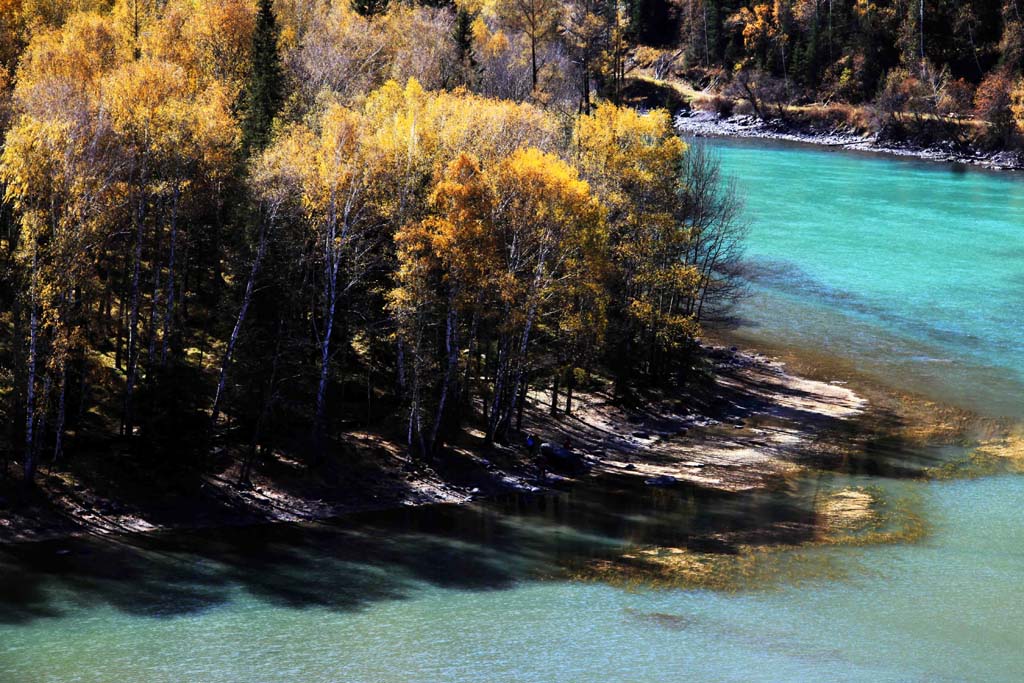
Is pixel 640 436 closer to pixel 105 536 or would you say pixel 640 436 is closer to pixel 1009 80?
pixel 105 536

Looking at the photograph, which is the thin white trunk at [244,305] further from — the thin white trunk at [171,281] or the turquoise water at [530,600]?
the turquoise water at [530,600]

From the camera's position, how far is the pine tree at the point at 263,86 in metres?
48.6

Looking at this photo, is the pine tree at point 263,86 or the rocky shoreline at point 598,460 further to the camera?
the pine tree at point 263,86

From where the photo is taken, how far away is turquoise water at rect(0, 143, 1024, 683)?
89.2 feet

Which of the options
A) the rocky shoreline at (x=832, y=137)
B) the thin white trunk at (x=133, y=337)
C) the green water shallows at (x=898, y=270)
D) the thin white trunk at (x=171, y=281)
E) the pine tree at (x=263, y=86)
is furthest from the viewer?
the rocky shoreline at (x=832, y=137)

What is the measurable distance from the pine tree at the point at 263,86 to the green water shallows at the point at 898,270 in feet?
92.9

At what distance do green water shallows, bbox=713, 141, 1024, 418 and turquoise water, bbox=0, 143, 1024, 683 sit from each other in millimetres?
16776

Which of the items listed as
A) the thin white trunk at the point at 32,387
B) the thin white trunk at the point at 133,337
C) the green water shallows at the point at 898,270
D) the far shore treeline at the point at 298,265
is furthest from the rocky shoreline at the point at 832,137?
the thin white trunk at the point at 32,387

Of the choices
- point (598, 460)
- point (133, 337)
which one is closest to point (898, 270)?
point (598, 460)

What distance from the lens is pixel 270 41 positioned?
53.6 metres

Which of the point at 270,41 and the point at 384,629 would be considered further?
the point at 270,41

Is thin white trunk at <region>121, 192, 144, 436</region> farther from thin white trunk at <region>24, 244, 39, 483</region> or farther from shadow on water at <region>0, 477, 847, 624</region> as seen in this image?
shadow on water at <region>0, 477, 847, 624</region>

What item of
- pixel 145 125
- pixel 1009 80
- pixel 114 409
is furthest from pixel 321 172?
pixel 1009 80

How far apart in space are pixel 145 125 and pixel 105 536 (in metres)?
13.2
